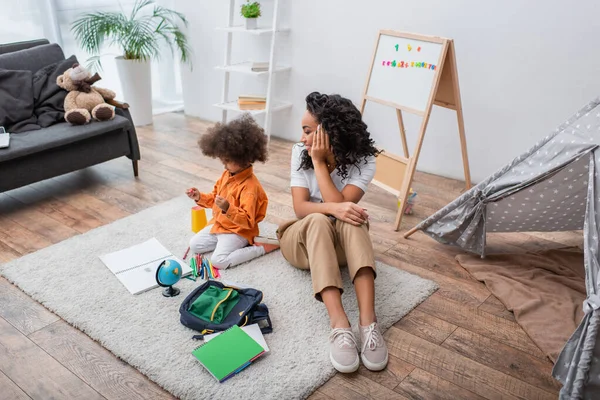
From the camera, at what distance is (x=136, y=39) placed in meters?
4.00

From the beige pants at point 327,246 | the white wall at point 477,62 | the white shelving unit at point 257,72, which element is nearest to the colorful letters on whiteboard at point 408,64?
the white wall at point 477,62

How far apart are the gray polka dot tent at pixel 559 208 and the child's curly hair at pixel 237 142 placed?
869mm

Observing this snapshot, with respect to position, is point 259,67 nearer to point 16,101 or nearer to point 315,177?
point 16,101

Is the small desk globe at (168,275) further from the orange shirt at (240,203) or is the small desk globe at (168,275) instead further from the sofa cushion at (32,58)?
the sofa cushion at (32,58)

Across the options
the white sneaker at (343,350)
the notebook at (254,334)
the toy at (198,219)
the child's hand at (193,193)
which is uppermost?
the child's hand at (193,193)

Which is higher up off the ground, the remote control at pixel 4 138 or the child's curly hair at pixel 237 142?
the child's curly hair at pixel 237 142

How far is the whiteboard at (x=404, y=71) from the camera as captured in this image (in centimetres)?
265

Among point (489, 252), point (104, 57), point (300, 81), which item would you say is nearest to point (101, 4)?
point (104, 57)

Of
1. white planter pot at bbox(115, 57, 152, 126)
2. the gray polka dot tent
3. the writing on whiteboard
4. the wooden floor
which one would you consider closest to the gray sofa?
the wooden floor

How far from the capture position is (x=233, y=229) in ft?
7.86

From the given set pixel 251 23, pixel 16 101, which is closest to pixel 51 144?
pixel 16 101

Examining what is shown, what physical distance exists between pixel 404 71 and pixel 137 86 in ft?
7.86

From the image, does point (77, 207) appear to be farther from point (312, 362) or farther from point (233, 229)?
point (312, 362)

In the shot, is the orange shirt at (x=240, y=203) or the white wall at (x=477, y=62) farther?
the white wall at (x=477, y=62)
